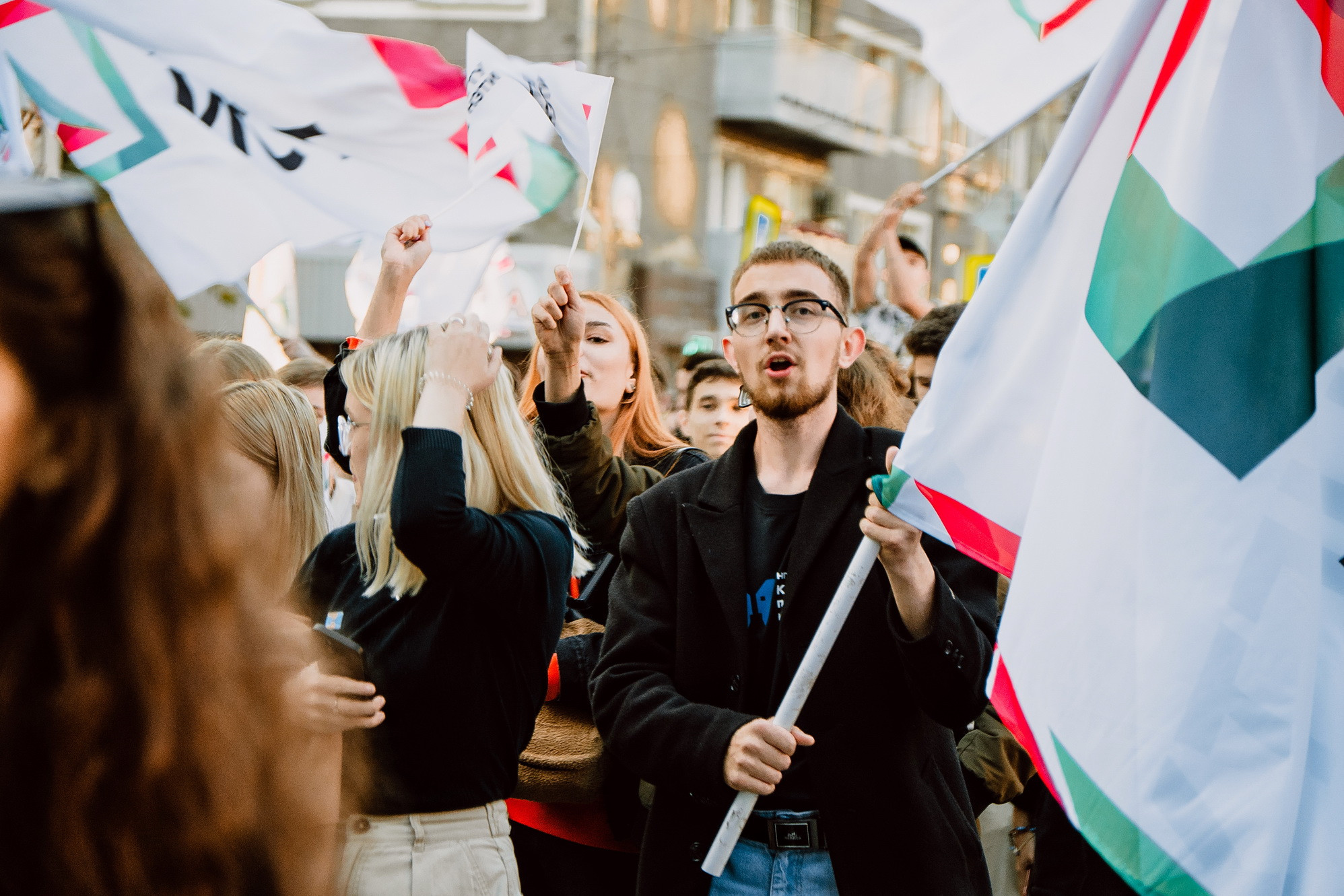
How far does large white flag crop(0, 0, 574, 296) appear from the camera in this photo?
4395 millimetres

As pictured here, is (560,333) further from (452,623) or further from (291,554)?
(452,623)

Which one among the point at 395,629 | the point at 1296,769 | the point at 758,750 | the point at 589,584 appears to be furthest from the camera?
the point at 589,584

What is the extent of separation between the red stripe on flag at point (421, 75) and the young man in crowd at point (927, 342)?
1.97 metres

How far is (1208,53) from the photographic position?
2.20 m

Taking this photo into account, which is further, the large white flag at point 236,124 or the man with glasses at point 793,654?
the large white flag at point 236,124

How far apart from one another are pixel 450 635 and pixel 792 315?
3.78 feet

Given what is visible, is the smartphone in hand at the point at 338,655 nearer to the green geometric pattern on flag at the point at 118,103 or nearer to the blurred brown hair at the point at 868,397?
the blurred brown hair at the point at 868,397

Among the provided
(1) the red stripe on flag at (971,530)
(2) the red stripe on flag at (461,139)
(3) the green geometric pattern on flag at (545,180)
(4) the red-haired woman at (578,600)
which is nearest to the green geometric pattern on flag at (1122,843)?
(1) the red stripe on flag at (971,530)

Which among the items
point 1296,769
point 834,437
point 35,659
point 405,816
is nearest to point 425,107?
point 834,437

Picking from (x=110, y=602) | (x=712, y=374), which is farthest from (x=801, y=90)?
(x=110, y=602)

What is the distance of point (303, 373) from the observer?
5379 mm

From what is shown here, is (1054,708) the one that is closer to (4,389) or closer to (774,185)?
(4,389)

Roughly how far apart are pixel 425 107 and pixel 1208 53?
123 inches

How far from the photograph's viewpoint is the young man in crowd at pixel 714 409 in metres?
5.86
